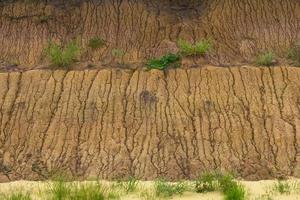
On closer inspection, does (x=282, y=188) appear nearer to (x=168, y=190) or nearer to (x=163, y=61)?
(x=168, y=190)

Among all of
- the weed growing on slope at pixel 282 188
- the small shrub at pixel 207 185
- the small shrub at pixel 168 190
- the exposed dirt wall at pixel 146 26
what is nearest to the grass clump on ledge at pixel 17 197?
the small shrub at pixel 168 190

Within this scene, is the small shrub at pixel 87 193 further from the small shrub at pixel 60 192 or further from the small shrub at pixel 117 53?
the small shrub at pixel 117 53

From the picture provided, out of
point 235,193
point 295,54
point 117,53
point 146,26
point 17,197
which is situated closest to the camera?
point 17,197

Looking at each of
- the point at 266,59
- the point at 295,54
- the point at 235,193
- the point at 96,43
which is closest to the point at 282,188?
the point at 235,193

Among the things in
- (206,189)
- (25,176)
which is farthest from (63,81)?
(206,189)

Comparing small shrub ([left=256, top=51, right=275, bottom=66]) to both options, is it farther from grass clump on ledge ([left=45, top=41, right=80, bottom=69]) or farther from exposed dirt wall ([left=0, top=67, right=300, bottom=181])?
grass clump on ledge ([left=45, top=41, right=80, bottom=69])
